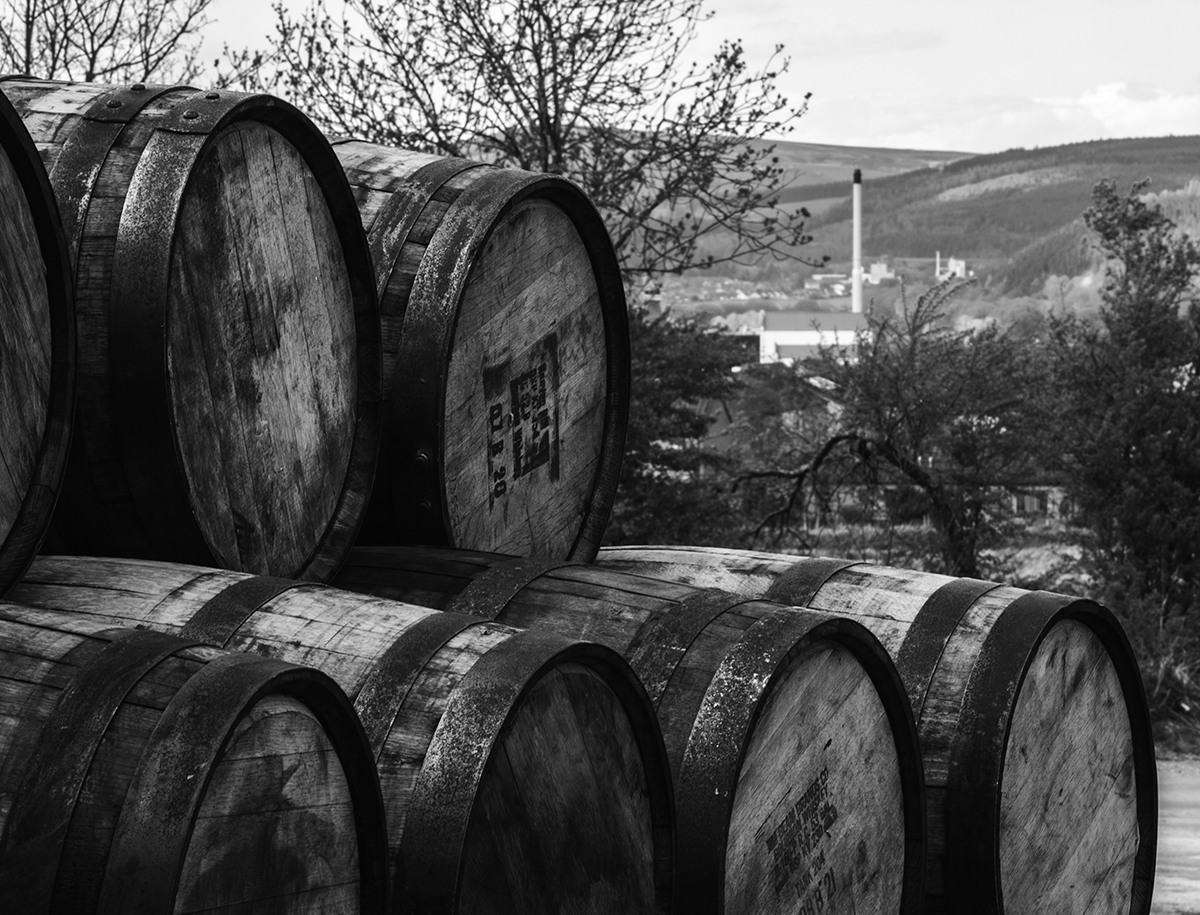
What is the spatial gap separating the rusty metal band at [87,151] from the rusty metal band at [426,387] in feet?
2.31

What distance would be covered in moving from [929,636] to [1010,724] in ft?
0.89

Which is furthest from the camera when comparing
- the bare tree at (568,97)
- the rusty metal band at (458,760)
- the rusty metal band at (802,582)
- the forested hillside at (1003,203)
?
the forested hillside at (1003,203)

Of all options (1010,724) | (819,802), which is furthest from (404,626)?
(1010,724)

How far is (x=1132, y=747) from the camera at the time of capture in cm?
356

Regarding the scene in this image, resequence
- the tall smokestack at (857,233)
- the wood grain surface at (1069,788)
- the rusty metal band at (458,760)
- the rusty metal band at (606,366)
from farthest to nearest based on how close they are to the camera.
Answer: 1. the tall smokestack at (857,233)
2. the rusty metal band at (606,366)
3. the wood grain surface at (1069,788)
4. the rusty metal band at (458,760)

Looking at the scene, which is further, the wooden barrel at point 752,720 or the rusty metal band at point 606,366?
the rusty metal band at point 606,366

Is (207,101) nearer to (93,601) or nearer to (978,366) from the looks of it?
(93,601)

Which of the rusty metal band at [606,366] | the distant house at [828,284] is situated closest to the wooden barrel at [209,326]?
the rusty metal band at [606,366]

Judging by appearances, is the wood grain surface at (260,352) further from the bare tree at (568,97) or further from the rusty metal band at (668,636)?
the bare tree at (568,97)

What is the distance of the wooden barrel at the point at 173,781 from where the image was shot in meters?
1.80

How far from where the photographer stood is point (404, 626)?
8.13 ft

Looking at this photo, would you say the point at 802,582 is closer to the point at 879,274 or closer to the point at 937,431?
the point at 937,431

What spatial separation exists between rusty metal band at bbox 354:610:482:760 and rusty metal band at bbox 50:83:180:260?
91cm

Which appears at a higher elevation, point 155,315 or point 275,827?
point 155,315
